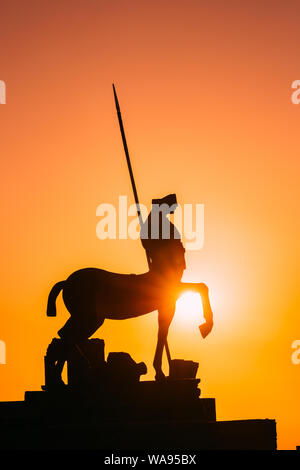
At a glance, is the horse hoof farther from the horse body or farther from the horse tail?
the horse tail

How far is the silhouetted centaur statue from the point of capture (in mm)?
26031

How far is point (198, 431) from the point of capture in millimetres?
25453

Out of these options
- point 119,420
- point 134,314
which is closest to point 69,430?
point 119,420

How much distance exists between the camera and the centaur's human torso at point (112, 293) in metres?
26.0

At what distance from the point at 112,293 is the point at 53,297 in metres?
1.21

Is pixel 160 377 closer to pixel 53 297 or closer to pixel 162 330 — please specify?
pixel 162 330

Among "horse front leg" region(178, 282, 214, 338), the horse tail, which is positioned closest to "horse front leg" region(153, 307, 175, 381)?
"horse front leg" region(178, 282, 214, 338)

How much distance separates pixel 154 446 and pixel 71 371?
2.59m

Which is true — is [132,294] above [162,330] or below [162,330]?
above

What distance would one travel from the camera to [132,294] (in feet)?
85.7

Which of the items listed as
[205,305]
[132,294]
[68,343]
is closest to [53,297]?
[68,343]

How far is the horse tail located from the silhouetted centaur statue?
26 millimetres

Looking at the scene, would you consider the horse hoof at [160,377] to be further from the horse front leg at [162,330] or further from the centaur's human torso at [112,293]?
the centaur's human torso at [112,293]

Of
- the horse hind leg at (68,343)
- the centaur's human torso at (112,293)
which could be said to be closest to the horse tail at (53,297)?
the centaur's human torso at (112,293)
